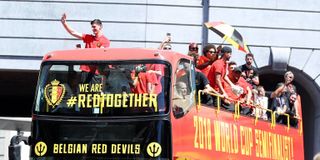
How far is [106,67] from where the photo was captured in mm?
12156

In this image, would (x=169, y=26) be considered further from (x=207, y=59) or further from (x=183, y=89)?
(x=183, y=89)

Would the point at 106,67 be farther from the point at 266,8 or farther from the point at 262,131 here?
the point at 266,8

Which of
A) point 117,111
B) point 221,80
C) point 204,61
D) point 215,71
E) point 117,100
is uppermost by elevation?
point 204,61

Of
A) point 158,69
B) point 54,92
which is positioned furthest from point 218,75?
point 54,92

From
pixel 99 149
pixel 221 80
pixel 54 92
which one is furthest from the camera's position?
pixel 221 80

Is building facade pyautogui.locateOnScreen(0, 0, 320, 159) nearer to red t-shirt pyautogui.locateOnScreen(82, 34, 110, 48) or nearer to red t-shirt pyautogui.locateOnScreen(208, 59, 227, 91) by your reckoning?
red t-shirt pyautogui.locateOnScreen(82, 34, 110, 48)

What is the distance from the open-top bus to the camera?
38.0 ft

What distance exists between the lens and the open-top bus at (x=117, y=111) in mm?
11586

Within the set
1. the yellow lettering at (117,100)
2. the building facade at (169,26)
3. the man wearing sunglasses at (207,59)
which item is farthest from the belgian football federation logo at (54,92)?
the building facade at (169,26)

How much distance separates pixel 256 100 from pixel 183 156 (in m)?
3.89

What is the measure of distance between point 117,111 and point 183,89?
3.12ft

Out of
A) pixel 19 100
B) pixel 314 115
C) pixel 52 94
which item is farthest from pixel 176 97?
pixel 19 100

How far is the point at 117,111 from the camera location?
38.5 feet

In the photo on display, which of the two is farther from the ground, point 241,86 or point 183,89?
point 241,86
